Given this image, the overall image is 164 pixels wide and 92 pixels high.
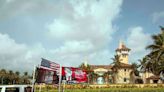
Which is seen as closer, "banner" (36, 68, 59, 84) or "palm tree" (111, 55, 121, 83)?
"banner" (36, 68, 59, 84)

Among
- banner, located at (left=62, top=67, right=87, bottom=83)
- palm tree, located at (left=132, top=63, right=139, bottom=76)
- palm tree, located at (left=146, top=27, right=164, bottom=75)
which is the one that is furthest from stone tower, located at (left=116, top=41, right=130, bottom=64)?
banner, located at (left=62, top=67, right=87, bottom=83)

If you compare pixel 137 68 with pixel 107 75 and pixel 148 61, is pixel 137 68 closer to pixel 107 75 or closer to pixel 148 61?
pixel 107 75

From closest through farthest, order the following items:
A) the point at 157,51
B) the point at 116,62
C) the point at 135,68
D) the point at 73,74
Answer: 1. the point at 73,74
2. the point at 157,51
3. the point at 116,62
4. the point at 135,68

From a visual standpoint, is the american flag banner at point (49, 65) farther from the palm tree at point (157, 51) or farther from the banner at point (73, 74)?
the palm tree at point (157, 51)

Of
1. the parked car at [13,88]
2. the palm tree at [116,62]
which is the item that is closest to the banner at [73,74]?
the parked car at [13,88]

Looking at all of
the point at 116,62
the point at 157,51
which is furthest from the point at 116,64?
the point at 157,51

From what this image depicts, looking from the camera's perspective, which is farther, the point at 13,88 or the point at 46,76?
the point at 46,76

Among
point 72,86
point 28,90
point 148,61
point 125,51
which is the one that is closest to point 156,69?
point 148,61

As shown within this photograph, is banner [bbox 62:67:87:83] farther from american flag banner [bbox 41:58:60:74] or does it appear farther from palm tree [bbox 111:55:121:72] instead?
palm tree [bbox 111:55:121:72]

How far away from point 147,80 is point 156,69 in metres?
54.4

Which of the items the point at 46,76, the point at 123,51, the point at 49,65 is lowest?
the point at 46,76

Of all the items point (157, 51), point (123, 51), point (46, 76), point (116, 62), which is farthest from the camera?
point (123, 51)

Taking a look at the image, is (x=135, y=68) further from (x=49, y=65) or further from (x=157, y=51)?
(x=49, y=65)

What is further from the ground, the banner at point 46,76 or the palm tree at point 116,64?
the palm tree at point 116,64
